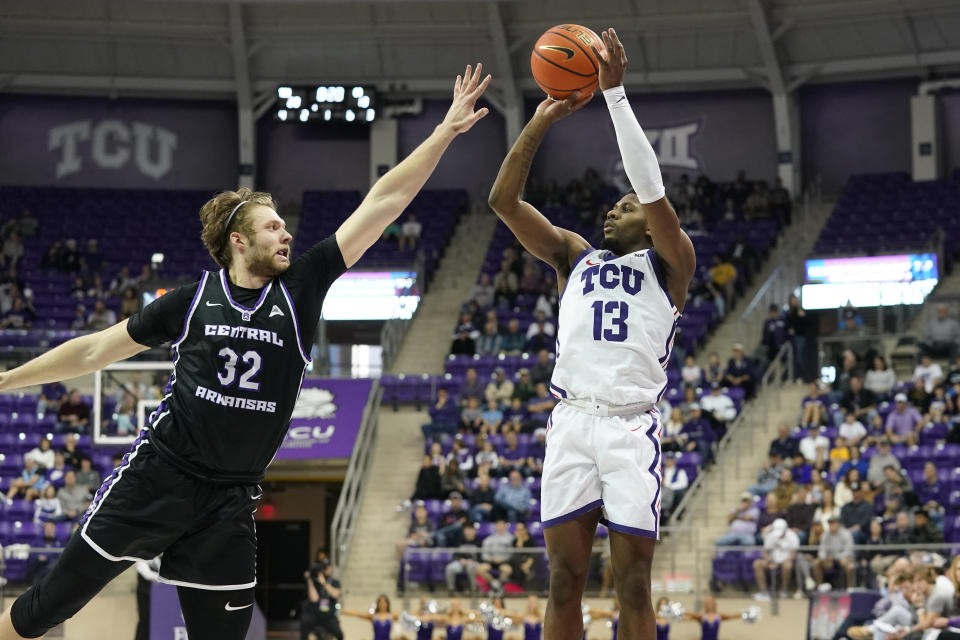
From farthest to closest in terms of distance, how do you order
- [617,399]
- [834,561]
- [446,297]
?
1. [446,297]
2. [834,561]
3. [617,399]

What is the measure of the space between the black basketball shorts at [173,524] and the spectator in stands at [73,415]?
1642 cm

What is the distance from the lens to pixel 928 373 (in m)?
19.5

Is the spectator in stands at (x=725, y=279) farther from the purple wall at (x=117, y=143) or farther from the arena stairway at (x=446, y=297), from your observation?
the purple wall at (x=117, y=143)

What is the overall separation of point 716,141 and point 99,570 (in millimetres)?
26789

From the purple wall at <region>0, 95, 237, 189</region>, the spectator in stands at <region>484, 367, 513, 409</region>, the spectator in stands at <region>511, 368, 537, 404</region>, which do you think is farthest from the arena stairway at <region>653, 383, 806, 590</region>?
the purple wall at <region>0, 95, 237, 189</region>

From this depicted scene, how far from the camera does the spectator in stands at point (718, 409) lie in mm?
19766

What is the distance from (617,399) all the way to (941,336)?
15790 millimetres

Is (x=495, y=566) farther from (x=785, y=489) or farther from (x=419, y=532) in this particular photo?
(x=785, y=489)

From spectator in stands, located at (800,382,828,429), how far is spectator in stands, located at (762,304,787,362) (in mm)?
2349

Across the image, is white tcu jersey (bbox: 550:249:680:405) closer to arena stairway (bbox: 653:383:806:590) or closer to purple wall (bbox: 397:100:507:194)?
arena stairway (bbox: 653:383:806:590)

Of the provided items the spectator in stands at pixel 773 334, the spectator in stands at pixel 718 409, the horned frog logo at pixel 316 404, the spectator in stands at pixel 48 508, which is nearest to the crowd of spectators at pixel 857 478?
the spectator in stands at pixel 718 409

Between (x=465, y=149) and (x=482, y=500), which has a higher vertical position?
(x=465, y=149)

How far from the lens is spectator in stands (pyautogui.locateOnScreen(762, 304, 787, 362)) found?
22062mm

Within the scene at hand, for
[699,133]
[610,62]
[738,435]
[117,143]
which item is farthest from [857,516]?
[117,143]
